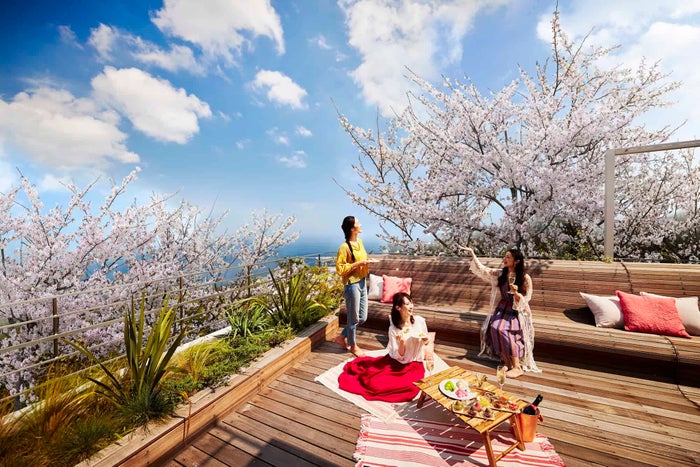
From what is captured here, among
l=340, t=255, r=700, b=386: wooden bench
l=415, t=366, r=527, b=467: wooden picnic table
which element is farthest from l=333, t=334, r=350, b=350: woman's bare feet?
l=415, t=366, r=527, b=467: wooden picnic table

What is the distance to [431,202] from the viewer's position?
6535 mm

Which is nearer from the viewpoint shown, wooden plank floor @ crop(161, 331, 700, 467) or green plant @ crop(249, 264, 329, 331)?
wooden plank floor @ crop(161, 331, 700, 467)

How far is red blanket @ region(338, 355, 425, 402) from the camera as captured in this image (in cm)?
301

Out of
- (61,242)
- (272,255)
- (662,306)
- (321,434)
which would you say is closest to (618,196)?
(662,306)

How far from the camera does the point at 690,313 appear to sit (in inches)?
136

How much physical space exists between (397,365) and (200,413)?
2.10m

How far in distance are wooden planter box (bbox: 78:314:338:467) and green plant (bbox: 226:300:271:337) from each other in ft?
1.62

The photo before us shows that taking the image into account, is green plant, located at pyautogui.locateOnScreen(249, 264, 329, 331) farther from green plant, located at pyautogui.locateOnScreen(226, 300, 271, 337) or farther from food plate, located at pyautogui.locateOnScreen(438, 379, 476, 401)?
food plate, located at pyautogui.locateOnScreen(438, 379, 476, 401)

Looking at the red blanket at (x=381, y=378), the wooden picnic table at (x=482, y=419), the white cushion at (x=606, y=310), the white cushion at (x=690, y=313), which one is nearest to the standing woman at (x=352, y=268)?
the red blanket at (x=381, y=378)

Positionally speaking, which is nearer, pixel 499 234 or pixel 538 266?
pixel 538 266

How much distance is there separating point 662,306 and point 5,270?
9.72 m

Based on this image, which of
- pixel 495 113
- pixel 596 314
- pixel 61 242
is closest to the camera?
pixel 596 314

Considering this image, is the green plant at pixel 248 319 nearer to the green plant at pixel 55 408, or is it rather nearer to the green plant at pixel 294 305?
the green plant at pixel 294 305

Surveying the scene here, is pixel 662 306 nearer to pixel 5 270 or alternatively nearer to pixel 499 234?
pixel 499 234
